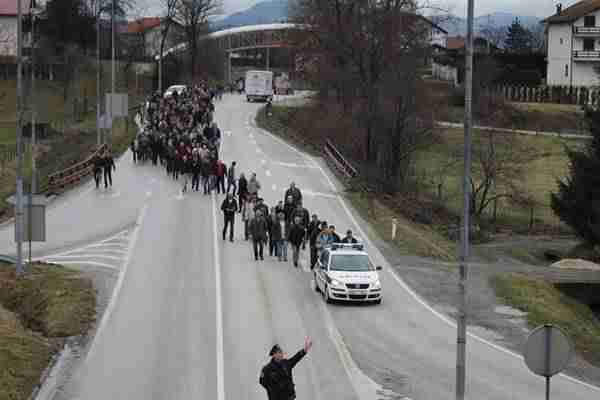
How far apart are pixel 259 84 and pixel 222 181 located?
54.6 m

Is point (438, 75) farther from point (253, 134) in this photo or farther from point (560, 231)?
point (560, 231)

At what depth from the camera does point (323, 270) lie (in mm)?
26297

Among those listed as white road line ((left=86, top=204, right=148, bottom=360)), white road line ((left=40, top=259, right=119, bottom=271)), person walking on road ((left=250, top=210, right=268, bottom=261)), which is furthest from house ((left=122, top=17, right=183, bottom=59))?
person walking on road ((left=250, top=210, right=268, bottom=261))

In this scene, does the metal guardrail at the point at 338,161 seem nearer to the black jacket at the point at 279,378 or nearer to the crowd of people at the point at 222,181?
the crowd of people at the point at 222,181

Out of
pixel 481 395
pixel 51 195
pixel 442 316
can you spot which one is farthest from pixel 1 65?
pixel 481 395

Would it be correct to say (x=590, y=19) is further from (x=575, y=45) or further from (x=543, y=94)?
(x=543, y=94)

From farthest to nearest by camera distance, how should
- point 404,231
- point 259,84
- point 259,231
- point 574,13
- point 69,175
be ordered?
point 574,13 → point 259,84 → point 69,175 → point 404,231 → point 259,231

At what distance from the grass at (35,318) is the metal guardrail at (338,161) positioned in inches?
910

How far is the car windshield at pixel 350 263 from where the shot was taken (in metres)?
26.0

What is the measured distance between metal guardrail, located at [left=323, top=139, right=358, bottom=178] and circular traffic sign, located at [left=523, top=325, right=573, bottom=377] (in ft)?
119

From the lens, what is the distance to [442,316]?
2506 cm

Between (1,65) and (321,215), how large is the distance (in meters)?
63.0

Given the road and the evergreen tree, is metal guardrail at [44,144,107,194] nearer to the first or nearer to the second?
the road

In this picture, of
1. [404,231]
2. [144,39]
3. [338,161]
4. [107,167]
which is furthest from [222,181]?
[144,39]
